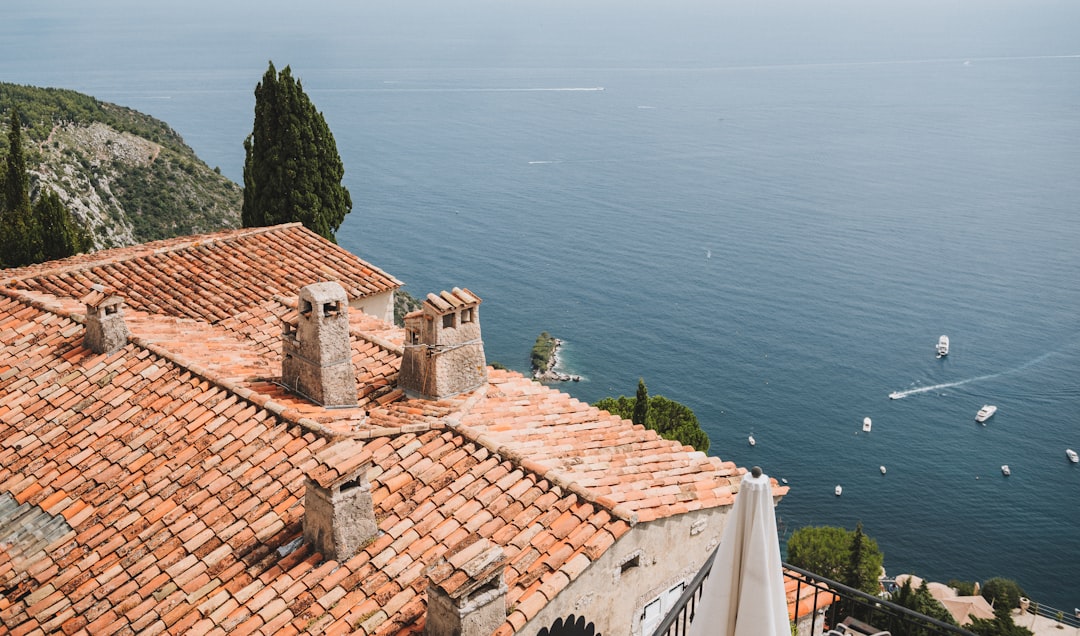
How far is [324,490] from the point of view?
9781mm

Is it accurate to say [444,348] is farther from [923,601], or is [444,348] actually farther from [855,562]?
[855,562]

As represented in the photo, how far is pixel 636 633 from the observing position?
35.7ft

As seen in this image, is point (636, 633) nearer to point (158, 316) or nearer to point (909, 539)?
point (158, 316)

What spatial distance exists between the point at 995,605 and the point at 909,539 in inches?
309

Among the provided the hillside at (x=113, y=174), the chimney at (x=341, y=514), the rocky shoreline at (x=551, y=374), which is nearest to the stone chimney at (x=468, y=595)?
the chimney at (x=341, y=514)

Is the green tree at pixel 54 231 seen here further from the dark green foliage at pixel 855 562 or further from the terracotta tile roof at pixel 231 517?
the dark green foliage at pixel 855 562

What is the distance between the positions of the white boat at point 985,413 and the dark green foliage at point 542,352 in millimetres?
31070

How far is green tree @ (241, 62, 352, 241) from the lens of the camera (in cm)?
2769

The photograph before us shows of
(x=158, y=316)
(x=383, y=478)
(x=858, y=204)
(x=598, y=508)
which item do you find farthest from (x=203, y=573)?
(x=858, y=204)

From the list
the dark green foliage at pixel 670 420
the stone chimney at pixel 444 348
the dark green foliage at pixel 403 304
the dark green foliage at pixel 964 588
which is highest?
the stone chimney at pixel 444 348

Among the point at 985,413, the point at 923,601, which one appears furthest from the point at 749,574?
the point at 985,413

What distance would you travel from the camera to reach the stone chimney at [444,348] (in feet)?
41.5

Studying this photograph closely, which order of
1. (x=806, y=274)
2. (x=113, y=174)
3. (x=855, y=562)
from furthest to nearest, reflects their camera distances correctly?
(x=806, y=274)
(x=113, y=174)
(x=855, y=562)

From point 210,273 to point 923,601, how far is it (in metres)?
36.9
